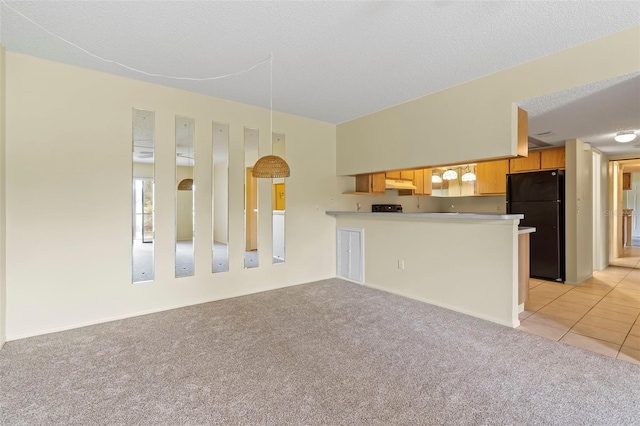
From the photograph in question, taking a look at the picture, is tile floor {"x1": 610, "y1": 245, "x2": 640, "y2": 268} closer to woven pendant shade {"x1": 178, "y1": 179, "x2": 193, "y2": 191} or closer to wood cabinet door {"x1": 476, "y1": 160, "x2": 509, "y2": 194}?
wood cabinet door {"x1": 476, "y1": 160, "x2": 509, "y2": 194}

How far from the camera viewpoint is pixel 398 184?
5637 mm

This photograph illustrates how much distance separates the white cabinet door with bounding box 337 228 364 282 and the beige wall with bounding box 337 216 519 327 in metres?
0.11

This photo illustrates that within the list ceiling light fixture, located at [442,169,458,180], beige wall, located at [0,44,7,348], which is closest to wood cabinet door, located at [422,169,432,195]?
ceiling light fixture, located at [442,169,458,180]

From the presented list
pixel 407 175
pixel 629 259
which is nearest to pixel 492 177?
pixel 407 175

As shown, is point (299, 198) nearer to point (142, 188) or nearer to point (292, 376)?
point (142, 188)

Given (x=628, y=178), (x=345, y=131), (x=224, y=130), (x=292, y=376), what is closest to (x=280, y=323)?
(x=292, y=376)

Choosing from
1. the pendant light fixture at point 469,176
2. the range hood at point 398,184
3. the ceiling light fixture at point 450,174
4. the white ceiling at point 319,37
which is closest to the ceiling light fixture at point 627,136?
the white ceiling at point 319,37

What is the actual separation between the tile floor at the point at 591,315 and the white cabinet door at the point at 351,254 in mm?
2217

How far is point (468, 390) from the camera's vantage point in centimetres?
203

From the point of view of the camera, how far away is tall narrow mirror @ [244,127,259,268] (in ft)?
14.2

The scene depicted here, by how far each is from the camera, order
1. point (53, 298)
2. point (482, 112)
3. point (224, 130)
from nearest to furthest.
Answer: point (53, 298) → point (482, 112) → point (224, 130)

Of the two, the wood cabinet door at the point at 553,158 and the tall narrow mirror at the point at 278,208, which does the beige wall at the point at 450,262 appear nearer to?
the tall narrow mirror at the point at 278,208

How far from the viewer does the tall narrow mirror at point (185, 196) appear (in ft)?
12.3

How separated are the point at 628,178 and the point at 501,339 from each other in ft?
31.2
